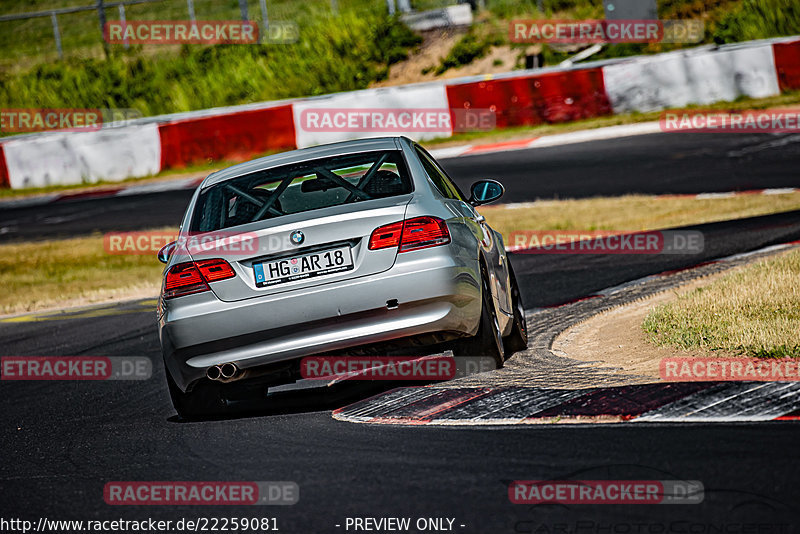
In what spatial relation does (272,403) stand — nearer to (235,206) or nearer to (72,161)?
(235,206)

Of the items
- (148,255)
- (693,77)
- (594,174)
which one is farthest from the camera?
(693,77)

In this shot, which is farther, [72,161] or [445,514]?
[72,161]

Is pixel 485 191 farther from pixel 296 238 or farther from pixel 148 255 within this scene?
pixel 148 255

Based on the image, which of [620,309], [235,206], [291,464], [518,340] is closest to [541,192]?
[620,309]

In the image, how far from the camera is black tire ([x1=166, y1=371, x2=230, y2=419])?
624 cm

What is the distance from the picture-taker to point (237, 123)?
23828 millimetres

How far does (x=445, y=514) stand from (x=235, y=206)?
301 cm

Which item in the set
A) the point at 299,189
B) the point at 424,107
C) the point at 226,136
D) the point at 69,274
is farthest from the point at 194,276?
the point at 226,136

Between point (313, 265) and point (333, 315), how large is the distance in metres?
0.27

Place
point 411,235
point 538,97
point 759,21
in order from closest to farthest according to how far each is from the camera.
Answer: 1. point 411,235
2. point 538,97
3. point 759,21

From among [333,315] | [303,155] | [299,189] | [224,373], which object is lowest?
[224,373]

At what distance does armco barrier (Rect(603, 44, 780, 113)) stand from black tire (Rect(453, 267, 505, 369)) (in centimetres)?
1559

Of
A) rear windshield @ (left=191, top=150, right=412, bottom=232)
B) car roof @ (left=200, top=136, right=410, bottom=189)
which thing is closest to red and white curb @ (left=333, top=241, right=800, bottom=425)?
rear windshield @ (left=191, top=150, right=412, bottom=232)

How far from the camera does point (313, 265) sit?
5.85 m
